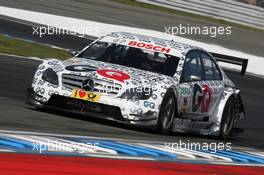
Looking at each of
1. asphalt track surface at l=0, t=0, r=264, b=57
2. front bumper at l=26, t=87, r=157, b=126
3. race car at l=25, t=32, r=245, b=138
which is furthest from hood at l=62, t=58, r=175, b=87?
asphalt track surface at l=0, t=0, r=264, b=57

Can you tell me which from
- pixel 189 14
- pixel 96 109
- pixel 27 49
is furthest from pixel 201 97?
pixel 189 14

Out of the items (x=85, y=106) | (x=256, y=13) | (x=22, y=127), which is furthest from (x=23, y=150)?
(x=256, y=13)

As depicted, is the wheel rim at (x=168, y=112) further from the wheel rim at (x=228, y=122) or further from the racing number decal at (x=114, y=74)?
the wheel rim at (x=228, y=122)

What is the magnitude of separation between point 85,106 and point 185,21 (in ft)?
65.8

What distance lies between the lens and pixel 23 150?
26.2 feet

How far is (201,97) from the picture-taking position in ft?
41.2

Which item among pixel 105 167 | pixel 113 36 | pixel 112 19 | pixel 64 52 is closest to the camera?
pixel 105 167

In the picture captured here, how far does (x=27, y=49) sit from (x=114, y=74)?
31.4 feet

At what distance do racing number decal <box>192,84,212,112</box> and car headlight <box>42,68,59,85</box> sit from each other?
2084 mm

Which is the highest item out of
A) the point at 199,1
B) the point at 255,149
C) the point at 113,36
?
the point at 199,1

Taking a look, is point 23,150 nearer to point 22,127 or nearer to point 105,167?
point 105,167

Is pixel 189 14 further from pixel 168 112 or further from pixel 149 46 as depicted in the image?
pixel 168 112

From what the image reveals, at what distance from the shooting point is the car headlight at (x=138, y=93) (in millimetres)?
11188

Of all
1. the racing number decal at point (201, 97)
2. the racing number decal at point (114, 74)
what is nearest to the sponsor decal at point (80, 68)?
the racing number decal at point (114, 74)
